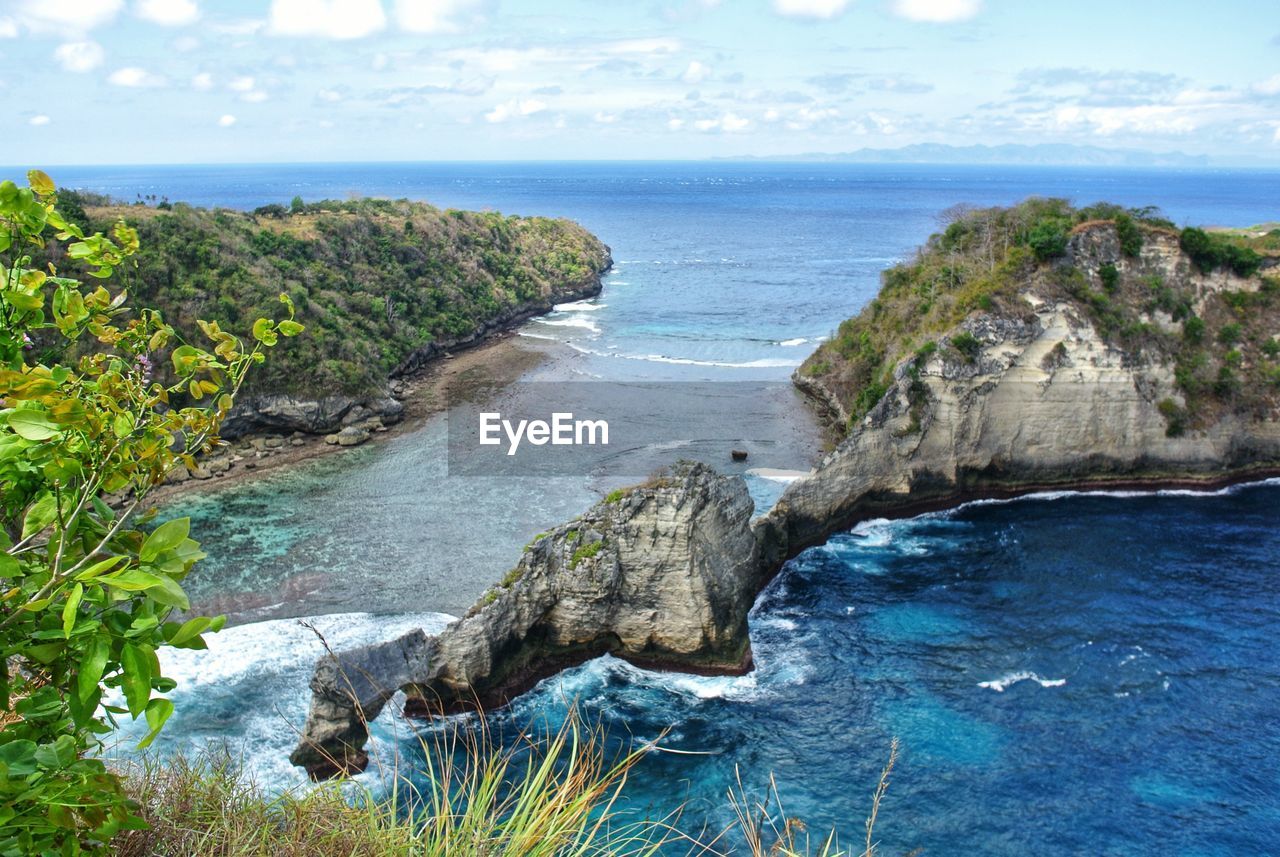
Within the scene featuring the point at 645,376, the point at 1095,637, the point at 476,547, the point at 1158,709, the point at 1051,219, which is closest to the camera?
the point at 1158,709

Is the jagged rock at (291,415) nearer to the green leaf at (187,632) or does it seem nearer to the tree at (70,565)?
the tree at (70,565)

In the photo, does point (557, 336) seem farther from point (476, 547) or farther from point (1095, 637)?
point (1095, 637)

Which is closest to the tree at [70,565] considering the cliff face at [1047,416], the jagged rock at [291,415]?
the cliff face at [1047,416]

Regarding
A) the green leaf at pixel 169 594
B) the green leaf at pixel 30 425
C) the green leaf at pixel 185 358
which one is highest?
the green leaf at pixel 185 358

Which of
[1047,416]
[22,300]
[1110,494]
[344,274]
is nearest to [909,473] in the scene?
[1047,416]

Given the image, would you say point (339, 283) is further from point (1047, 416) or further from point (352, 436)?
point (1047, 416)

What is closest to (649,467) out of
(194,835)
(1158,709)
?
(1158,709)

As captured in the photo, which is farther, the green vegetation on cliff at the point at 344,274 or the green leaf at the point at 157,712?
the green vegetation on cliff at the point at 344,274
